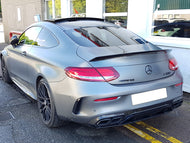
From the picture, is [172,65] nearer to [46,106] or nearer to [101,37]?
[101,37]

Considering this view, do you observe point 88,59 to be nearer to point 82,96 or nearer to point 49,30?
point 82,96

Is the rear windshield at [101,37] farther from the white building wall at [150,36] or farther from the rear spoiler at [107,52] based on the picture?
the white building wall at [150,36]

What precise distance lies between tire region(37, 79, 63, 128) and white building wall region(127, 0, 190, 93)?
317 cm

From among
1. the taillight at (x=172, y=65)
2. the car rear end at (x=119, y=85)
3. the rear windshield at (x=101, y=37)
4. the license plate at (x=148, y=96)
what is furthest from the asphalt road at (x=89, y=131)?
the rear windshield at (x=101, y=37)

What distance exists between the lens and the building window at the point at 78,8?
8.37 meters

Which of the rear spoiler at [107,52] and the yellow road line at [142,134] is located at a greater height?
the rear spoiler at [107,52]

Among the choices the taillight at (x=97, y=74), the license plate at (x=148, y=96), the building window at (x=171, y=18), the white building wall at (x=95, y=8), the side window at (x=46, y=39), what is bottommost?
the license plate at (x=148, y=96)

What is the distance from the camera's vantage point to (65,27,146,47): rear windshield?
2.98 meters

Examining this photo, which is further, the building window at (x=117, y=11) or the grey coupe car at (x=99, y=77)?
the building window at (x=117, y=11)

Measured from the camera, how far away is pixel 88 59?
2555mm

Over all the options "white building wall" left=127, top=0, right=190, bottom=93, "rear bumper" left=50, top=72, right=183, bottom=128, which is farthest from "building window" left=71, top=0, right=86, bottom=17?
"rear bumper" left=50, top=72, right=183, bottom=128

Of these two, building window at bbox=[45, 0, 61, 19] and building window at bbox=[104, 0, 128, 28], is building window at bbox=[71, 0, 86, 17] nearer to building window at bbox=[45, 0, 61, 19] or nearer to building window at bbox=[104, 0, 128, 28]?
building window at bbox=[45, 0, 61, 19]

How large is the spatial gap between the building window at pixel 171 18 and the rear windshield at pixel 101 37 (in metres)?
2.15

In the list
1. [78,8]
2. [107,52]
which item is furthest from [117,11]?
[107,52]
